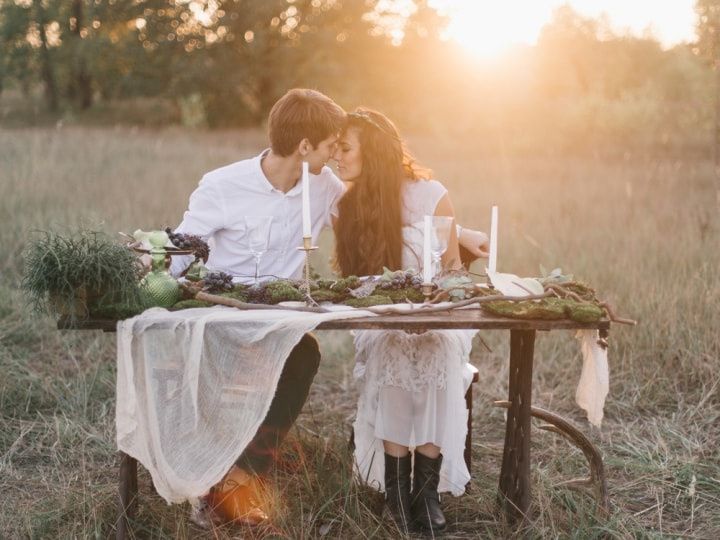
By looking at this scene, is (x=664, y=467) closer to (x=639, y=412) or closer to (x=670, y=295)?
(x=639, y=412)

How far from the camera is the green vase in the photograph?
250 centimetres

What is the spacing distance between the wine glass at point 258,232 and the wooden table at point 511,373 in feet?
2.90

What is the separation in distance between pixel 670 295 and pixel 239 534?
129 inches

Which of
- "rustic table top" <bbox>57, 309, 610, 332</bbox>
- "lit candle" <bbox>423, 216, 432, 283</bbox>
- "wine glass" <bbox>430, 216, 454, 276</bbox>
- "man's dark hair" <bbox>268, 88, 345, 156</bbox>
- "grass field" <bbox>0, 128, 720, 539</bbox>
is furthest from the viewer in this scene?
"man's dark hair" <bbox>268, 88, 345, 156</bbox>

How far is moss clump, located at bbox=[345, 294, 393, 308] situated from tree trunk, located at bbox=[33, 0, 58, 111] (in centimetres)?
2691

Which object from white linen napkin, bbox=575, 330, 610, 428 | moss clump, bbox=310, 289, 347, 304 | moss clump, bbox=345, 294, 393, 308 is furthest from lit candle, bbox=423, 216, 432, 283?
white linen napkin, bbox=575, 330, 610, 428

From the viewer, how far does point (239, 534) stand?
2.87 metres

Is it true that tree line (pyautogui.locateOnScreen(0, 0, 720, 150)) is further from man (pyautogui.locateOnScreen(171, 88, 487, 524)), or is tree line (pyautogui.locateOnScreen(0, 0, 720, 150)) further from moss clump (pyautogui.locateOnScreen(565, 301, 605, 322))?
moss clump (pyautogui.locateOnScreen(565, 301, 605, 322))

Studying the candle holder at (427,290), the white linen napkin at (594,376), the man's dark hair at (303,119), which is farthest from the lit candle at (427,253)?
the man's dark hair at (303,119)

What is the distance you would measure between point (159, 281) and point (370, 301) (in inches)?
26.4

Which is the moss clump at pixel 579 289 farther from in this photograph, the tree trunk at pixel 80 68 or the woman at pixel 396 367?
the tree trunk at pixel 80 68

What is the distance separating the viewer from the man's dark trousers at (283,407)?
114 inches

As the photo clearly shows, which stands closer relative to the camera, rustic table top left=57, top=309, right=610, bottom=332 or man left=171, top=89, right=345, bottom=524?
rustic table top left=57, top=309, right=610, bottom=332

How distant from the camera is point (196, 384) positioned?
2.40 metres
